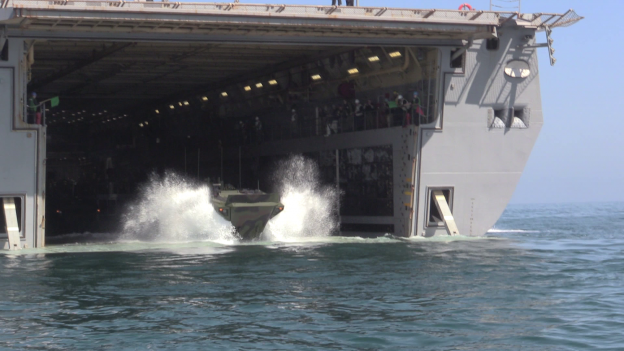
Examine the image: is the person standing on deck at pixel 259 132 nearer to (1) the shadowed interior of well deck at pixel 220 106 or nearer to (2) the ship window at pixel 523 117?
(1) the shadowed interior of well deck at pixel 220 106

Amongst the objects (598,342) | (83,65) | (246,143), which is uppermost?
(83,65)

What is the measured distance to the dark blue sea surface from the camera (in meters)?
13.2

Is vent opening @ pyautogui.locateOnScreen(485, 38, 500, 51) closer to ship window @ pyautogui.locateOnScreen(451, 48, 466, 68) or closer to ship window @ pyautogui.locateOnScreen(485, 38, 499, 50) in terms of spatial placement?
ship window @ pyautogui.locateOnScreen(485, 38, 499, 50)

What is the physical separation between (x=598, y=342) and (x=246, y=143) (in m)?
34.5

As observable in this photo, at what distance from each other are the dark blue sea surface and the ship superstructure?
14.7 ft

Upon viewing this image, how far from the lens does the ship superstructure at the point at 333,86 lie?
1051 inches

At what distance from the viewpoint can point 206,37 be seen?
27922mm

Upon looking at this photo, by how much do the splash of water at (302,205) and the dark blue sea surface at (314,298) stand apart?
6097 mm

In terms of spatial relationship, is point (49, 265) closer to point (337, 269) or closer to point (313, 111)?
point (337, 269)

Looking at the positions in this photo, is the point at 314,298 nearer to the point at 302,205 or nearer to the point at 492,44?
the point at 492,44

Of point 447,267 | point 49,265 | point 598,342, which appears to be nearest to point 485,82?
point 447,267

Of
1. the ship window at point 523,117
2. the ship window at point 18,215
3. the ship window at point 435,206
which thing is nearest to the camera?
the ship window at point 18,215

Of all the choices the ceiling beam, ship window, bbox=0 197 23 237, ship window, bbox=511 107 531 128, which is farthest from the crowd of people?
ship window, bbox=0 197 23 237

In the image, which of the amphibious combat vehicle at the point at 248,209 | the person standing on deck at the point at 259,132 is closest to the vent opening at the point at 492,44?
the amphibious combat vehicle at the point at 248,209
